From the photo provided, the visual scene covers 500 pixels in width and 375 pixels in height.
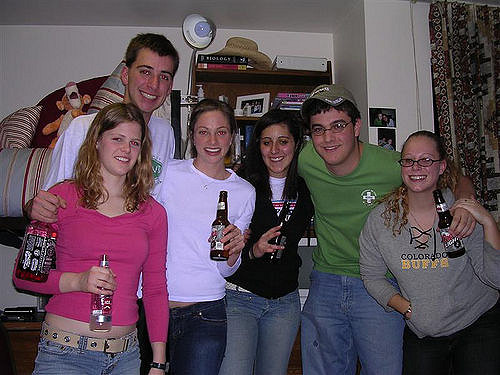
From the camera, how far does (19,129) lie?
2891 mm


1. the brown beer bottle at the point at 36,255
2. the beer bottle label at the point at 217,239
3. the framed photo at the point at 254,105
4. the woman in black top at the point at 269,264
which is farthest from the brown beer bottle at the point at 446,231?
the framed photo at the point at 254,105

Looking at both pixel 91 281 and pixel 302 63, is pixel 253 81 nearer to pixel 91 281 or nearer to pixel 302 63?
pixel 302 63

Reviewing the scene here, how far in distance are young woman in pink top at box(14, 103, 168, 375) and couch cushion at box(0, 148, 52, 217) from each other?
110 cm

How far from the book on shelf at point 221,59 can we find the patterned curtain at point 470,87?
4.60ft

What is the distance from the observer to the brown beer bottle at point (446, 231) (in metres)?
1.78

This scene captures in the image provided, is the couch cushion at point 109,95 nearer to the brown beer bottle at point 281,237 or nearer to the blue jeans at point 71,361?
the brown beer bottle at point 281,237

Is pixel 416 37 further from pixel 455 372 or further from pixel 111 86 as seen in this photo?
pixel 455 372

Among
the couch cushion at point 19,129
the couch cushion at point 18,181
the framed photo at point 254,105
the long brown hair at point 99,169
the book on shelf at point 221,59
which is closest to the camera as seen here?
the long brown hair at point 99,169

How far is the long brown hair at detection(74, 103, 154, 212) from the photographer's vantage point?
151 cm

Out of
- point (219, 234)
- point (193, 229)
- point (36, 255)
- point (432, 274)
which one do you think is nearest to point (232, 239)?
point (219, 234)

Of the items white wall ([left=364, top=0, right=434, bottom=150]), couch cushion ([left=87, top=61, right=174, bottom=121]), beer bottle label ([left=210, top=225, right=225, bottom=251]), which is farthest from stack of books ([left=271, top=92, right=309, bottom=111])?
beer bottle label ([left=210, top=225, right=225, bottom=251])

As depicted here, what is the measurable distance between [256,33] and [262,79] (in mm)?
469

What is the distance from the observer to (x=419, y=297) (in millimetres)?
1840

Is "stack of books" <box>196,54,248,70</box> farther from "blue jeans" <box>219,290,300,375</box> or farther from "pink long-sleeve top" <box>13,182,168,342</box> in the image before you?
"pink long-sleeve top" <box>13,182,168,342</box>
